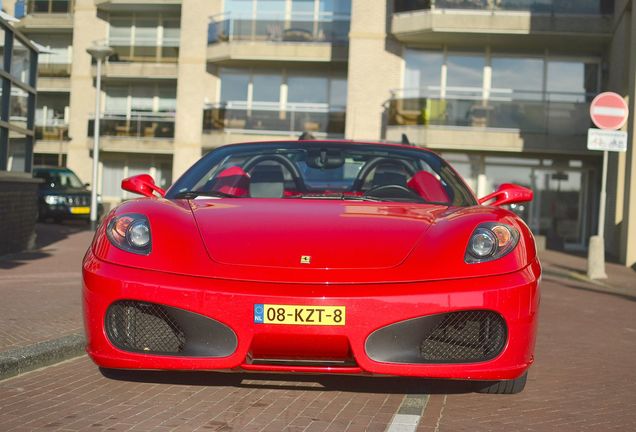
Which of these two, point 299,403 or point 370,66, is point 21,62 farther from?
point 370,66

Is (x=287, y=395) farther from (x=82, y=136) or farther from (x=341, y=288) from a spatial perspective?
(x=82, y=136)

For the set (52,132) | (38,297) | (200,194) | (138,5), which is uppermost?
(138,5)

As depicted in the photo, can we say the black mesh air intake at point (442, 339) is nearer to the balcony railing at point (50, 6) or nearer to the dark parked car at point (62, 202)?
the dark parked car at point (62, 202)

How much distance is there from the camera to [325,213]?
4.93 m

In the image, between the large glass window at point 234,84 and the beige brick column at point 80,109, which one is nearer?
the large glass window at point 234,84

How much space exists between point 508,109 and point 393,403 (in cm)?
2413

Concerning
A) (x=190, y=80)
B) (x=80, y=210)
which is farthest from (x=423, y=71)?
(x=80, y=210)

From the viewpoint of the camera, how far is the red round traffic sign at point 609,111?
1531 cm

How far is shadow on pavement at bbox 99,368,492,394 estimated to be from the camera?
520cm

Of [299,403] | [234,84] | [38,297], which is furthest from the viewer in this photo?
[234,84]

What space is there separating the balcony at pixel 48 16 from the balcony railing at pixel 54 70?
175 centimetres

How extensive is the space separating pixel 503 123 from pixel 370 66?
16.6 ft

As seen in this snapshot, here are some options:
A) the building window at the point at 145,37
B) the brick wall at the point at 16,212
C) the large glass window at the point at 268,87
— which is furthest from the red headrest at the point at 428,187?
the building window at the point at 145,37

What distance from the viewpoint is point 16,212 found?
14211 millimetres
